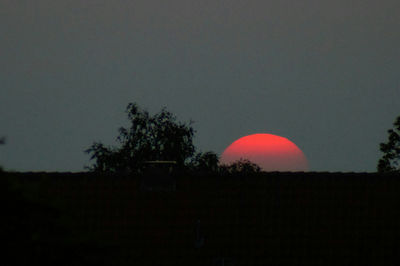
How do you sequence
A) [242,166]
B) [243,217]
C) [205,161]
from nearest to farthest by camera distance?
[243,217], [205,161], [242,166]

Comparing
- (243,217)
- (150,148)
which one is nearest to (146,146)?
(150,148)

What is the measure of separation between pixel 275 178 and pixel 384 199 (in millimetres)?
4323

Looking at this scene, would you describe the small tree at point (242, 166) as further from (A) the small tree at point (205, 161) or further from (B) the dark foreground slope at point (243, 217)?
(B) the dark foreground slope at point (243, 217)

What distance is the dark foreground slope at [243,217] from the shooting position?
2533cm

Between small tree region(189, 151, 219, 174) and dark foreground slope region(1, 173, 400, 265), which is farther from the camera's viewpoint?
small tree region(189, 151, 219, 174)

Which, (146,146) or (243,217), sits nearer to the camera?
(243,217)

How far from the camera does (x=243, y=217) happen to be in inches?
1007

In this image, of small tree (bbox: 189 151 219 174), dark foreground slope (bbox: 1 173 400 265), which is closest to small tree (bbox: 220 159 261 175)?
small tree (bbox: 189 151 219 174)

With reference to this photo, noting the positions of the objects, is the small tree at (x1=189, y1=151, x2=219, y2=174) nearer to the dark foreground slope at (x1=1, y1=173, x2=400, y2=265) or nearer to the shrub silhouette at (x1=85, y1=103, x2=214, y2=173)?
the shrub silhouette at (x1=85, y1=103, x2=214, y2=173)

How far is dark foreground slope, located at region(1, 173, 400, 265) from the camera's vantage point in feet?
83.1

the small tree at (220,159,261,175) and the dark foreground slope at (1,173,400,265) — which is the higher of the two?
the small tree at (220,159,261,175)

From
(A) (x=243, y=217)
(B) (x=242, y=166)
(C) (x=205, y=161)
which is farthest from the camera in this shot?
(B) (x=242, y=166)

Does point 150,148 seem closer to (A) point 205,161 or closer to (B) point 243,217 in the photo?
(A) point 205,161

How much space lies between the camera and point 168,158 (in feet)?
197
